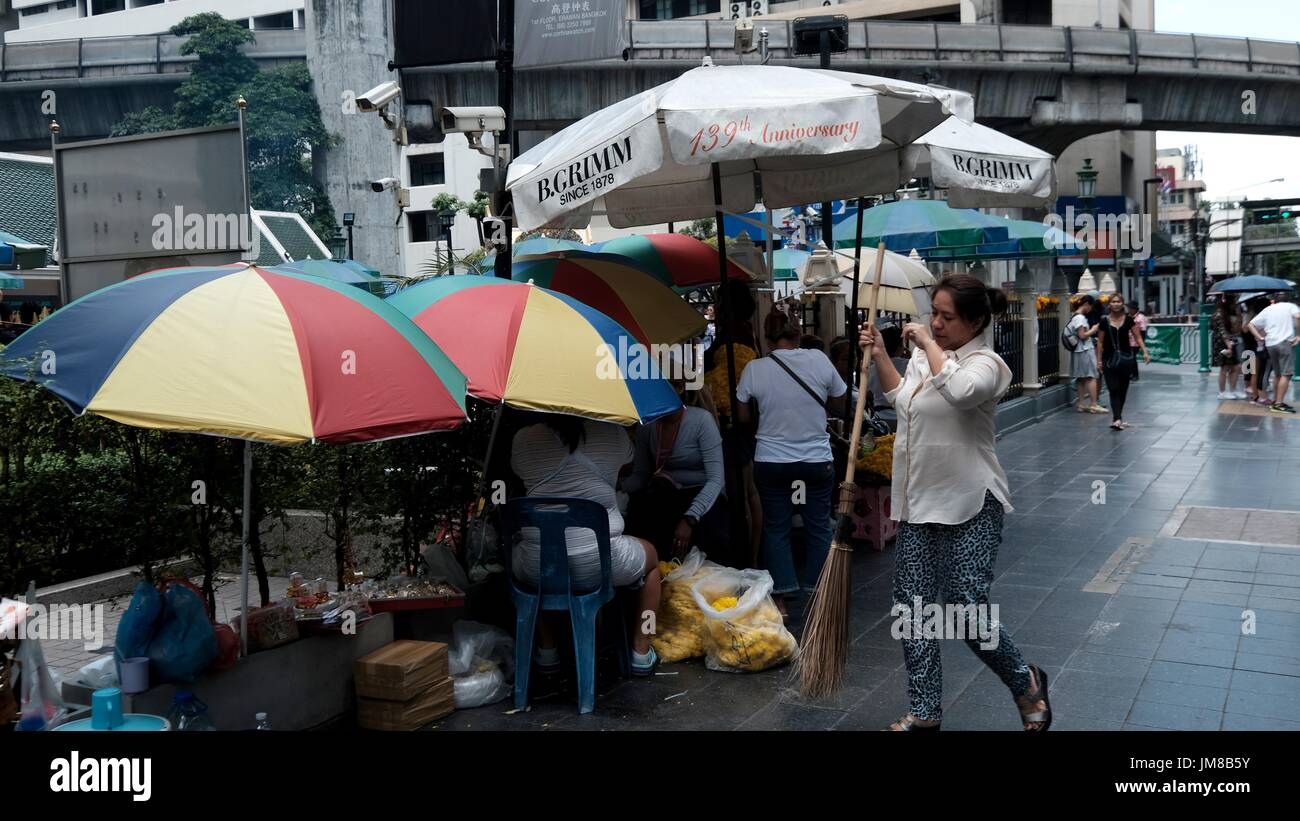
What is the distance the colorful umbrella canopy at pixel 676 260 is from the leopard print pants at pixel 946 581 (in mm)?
4557

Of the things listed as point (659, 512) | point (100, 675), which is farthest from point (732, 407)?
point (100, 675)

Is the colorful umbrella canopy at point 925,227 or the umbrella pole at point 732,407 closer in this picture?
the umbrella pole at point 732,407

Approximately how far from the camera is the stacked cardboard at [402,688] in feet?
15.7

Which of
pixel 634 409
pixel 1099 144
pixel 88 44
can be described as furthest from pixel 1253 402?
pixel 88 44

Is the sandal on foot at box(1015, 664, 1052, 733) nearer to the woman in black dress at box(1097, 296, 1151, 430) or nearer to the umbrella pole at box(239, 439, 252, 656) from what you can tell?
the umbrella pole at box(239, 439, 252, 656)

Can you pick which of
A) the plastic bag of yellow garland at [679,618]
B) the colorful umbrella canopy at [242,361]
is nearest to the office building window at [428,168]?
the plastic bag of yellow garland at [679,618]

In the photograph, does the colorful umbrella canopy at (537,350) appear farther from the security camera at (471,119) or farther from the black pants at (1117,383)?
the black pants at (1117,383)

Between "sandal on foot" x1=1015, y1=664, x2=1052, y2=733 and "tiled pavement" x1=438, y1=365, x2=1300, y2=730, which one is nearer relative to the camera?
"sandal on foot" x1=1015, y1=664, x2=1052, y2=733

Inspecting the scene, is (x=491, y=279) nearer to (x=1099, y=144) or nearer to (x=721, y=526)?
→ (x=721, y=526)

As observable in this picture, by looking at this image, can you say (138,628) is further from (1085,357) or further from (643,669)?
(1085,357)

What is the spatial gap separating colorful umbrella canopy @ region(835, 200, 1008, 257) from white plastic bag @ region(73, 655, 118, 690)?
914 cm

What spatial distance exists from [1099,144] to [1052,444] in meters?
34.8

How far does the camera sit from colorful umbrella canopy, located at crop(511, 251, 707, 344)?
22.6 feet

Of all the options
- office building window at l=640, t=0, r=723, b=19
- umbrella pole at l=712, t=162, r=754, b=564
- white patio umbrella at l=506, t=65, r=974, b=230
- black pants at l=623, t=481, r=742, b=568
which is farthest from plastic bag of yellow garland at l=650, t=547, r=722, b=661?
office building window at l=640, t=0, r=723, b=19
